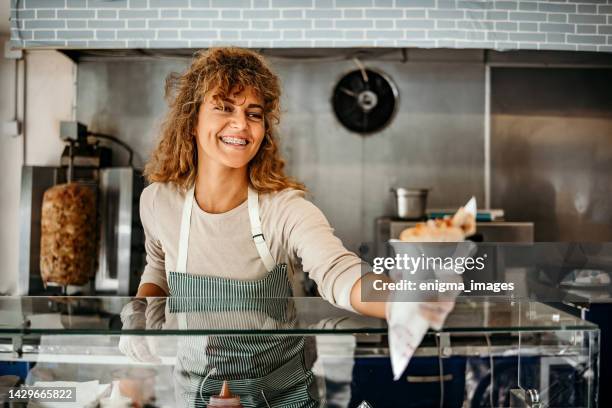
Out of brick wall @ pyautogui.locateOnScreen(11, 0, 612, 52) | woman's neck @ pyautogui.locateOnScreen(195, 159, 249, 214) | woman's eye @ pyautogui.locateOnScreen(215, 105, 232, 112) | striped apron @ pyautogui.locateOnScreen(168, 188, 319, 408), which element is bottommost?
striped apron @ pyautogui.locateOnScreen(168, 188, 319, 408)

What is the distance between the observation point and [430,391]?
1.37 meters

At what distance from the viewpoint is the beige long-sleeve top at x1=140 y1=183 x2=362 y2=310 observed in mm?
1417

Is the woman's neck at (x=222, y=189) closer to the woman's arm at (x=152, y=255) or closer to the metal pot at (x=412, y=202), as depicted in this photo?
the woman's arm at (x=152, y=255)

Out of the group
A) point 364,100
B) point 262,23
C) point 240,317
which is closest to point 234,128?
point 240,317

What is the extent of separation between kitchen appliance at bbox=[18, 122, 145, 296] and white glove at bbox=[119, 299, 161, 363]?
1.89 meters

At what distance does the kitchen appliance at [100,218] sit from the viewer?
292 cm

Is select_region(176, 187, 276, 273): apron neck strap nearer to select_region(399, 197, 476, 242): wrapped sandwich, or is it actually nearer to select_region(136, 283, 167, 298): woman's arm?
select_region(136, 283, 167, 298): woman's arm

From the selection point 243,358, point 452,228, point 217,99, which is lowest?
point 243,358

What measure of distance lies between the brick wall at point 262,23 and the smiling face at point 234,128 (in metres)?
1.22

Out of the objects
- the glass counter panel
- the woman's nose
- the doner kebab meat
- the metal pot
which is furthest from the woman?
the metal pot

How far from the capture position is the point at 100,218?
299cm

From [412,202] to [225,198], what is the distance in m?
1.82

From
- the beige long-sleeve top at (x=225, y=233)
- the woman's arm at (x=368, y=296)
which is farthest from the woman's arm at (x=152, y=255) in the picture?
the woman's arm at (x=368, y=296)

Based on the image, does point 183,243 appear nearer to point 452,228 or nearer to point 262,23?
point 452,228
